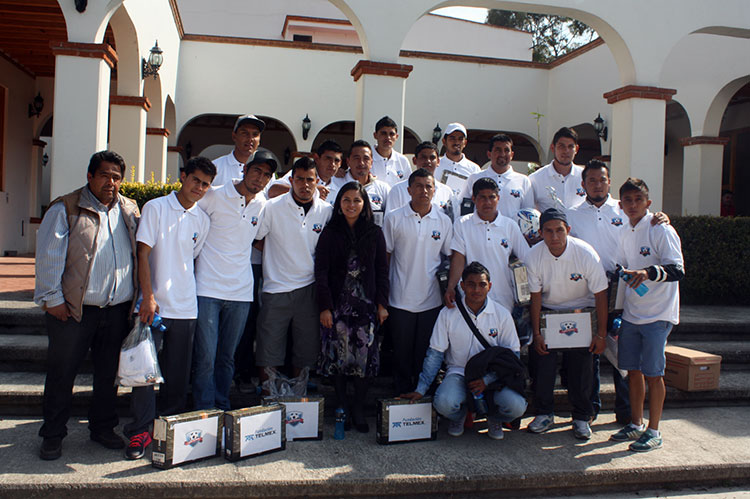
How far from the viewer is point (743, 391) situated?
496 cm

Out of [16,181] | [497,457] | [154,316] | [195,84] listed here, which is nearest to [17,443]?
[154,316]

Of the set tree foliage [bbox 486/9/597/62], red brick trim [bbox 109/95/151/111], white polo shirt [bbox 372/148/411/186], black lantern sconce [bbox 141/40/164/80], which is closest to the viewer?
white polo shirt [bbox 372/148/411/186]

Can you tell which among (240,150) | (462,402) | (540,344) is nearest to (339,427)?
(462,402)

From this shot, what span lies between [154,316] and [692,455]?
3.55m

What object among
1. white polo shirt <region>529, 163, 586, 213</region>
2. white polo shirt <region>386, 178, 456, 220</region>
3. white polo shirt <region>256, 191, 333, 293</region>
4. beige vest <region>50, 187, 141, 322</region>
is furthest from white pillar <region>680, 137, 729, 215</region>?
beige vest <region>50, 187, 141, 322</region>

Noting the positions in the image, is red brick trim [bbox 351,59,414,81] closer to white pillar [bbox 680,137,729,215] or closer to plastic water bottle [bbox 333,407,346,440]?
plastic water bottle [bbox 333,407,346,440]

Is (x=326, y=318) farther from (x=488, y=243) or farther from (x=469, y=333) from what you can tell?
(x=488, y=243)

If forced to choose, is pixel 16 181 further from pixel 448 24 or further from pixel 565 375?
pixel 448 24

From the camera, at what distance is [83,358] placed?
349 centimetres

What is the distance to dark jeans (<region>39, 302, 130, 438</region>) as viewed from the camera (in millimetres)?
3408

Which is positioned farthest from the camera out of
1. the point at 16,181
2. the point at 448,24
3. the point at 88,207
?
the point at 448,24

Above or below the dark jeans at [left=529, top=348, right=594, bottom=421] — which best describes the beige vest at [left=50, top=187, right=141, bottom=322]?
above

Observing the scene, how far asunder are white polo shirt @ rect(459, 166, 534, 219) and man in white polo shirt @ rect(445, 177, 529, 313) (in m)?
0.50

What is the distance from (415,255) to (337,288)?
60cm
